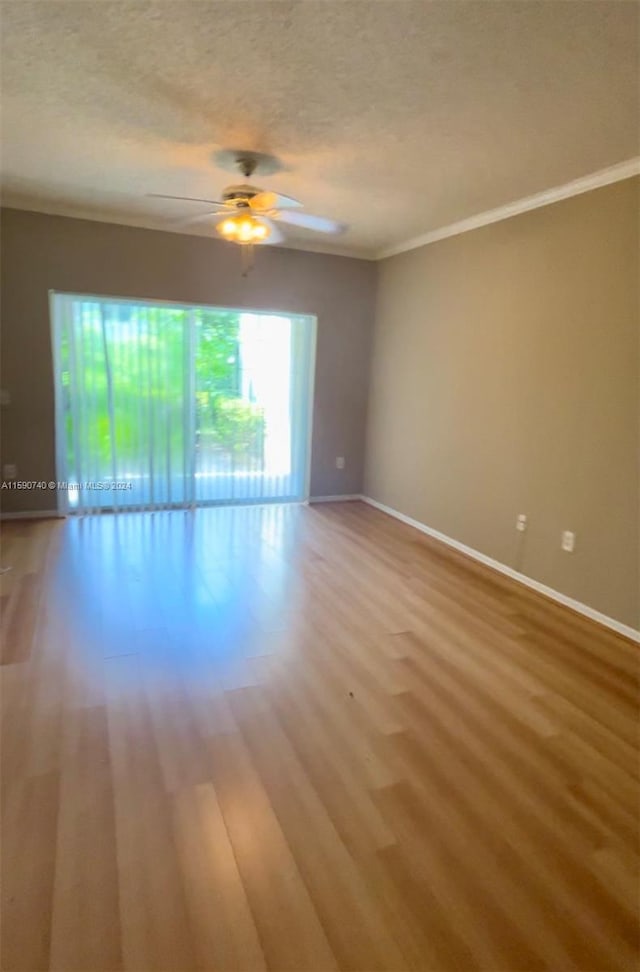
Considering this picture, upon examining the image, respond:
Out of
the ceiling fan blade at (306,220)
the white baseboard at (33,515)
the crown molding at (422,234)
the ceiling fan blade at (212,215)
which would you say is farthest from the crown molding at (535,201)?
the white baseboard at (33,515)

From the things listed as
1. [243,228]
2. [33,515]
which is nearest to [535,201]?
[243,228]

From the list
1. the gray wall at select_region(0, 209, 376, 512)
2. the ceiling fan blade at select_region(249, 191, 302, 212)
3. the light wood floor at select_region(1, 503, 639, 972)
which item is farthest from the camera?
the gray wall at select_region(0, 209, 376, 512)

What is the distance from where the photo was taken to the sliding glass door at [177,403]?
4543 mm

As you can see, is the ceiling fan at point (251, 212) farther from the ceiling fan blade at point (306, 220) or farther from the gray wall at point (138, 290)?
the gray wall at point (138, 290)

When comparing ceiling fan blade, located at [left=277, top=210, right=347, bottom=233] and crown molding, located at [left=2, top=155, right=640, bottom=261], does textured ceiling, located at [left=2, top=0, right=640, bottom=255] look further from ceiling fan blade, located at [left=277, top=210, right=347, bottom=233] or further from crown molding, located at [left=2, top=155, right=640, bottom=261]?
ceiling fan blade, located at [left=277, top=210, right=347, bottom=233]

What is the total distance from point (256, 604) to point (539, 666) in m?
1.57

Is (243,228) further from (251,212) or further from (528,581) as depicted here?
(528,581)

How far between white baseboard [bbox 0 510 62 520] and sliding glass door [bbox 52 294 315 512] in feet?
0.49

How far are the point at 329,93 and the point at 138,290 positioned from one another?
9.15 ft

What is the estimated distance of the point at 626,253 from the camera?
2865 mm

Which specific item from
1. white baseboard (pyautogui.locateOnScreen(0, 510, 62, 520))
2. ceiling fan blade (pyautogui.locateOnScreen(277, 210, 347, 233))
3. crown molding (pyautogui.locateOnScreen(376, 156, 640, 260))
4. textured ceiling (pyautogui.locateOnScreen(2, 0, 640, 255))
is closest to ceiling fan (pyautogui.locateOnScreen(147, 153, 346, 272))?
ceiling fan blade (pyautogui.locateOnScreen(277, 210, 347, 233))

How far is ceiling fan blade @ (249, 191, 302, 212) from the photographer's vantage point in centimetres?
277

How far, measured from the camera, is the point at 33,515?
4.61m

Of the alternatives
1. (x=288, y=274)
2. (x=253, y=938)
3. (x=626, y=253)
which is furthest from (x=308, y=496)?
(x=253, y=938)
